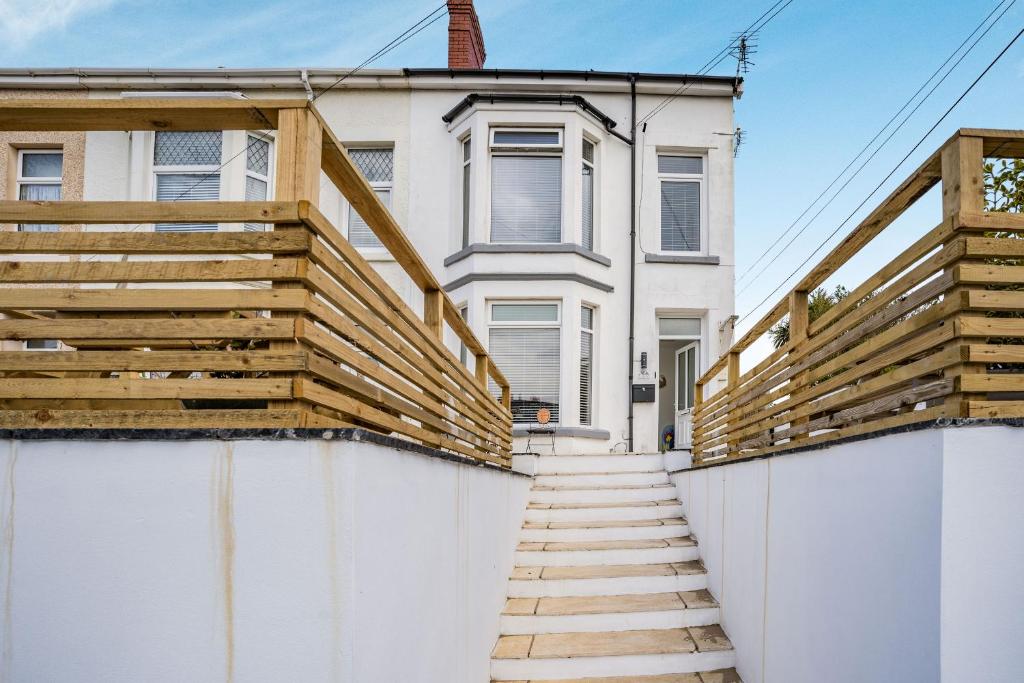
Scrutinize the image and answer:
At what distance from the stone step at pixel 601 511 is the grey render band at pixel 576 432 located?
113 inches

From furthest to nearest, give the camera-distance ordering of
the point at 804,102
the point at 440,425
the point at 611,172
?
the point at 804,102
the point at 611,172
the point at 440,425

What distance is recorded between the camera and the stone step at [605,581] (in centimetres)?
580

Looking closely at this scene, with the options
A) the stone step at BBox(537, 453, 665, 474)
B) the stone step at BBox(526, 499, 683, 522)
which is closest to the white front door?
the stone step at BBox(537, 453, 665, 474)

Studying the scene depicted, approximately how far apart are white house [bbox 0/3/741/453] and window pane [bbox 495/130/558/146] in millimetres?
31

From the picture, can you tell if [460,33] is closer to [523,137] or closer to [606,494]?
[523,137]

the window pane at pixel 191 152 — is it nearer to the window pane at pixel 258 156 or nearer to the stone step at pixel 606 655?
the window pane at pixel 258 156

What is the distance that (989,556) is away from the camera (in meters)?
2.43

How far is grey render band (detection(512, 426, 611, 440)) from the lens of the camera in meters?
10.2

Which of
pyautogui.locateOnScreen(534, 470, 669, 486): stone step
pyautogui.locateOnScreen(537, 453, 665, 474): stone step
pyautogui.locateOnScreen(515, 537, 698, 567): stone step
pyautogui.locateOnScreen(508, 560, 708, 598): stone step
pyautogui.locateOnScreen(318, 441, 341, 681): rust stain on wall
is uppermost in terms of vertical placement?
pyautogui.locateOnScreen(318, 441, 341, 681): rust stain on wall

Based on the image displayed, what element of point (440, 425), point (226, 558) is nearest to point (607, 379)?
point (440, 425)

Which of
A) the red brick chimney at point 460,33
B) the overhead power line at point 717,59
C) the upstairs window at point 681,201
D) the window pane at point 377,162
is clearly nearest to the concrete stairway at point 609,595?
the upstairs window at point 681,201

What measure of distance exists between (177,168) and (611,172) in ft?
18.8

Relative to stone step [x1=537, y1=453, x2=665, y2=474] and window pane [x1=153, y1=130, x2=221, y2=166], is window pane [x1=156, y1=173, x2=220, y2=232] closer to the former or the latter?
window pane [x1=153, y1=130, x2=221, y2=166]

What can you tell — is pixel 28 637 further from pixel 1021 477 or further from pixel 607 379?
pixel 607 379
